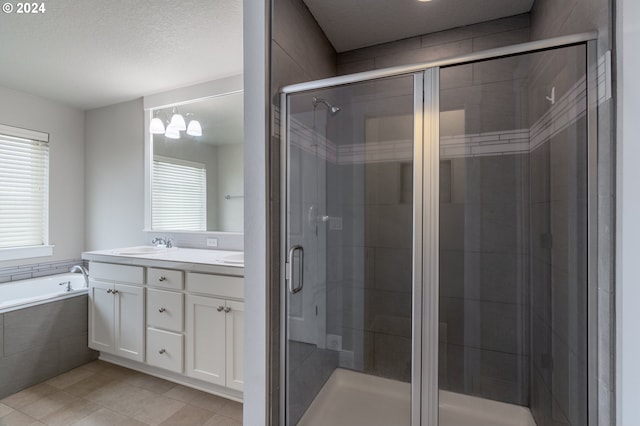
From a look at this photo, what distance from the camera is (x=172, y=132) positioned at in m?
2.96

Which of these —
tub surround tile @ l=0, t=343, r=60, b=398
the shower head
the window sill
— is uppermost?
the shower head

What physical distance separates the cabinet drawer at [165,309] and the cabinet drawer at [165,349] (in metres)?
0.06

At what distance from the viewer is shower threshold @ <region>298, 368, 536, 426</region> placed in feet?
4.55

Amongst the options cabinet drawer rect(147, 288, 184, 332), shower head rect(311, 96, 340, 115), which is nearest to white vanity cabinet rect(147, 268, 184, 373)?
cabinet drawer rect(147, 288, 184, 332)

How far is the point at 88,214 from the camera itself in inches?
137

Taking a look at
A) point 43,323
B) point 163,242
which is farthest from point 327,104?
point 43,323

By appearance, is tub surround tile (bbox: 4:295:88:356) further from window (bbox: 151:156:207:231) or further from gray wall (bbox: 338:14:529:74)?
gray wall (bbox: 338:14:529:74)

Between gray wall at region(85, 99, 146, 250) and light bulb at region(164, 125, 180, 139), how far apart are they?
14.6 inches

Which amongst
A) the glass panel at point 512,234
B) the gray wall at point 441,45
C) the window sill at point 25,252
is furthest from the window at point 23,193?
the glass panel at point 512,234

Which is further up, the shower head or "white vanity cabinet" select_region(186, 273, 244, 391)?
the shower head

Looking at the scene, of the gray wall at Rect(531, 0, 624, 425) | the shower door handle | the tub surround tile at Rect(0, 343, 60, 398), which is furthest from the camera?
the tub surround tile at Rect(0, 343, 60, 398)

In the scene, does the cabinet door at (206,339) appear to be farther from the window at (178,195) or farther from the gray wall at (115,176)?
the gray wall at (115,176)

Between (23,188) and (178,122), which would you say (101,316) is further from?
(178,122)

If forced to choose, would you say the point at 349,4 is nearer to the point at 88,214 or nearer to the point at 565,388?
the point at 565,388
